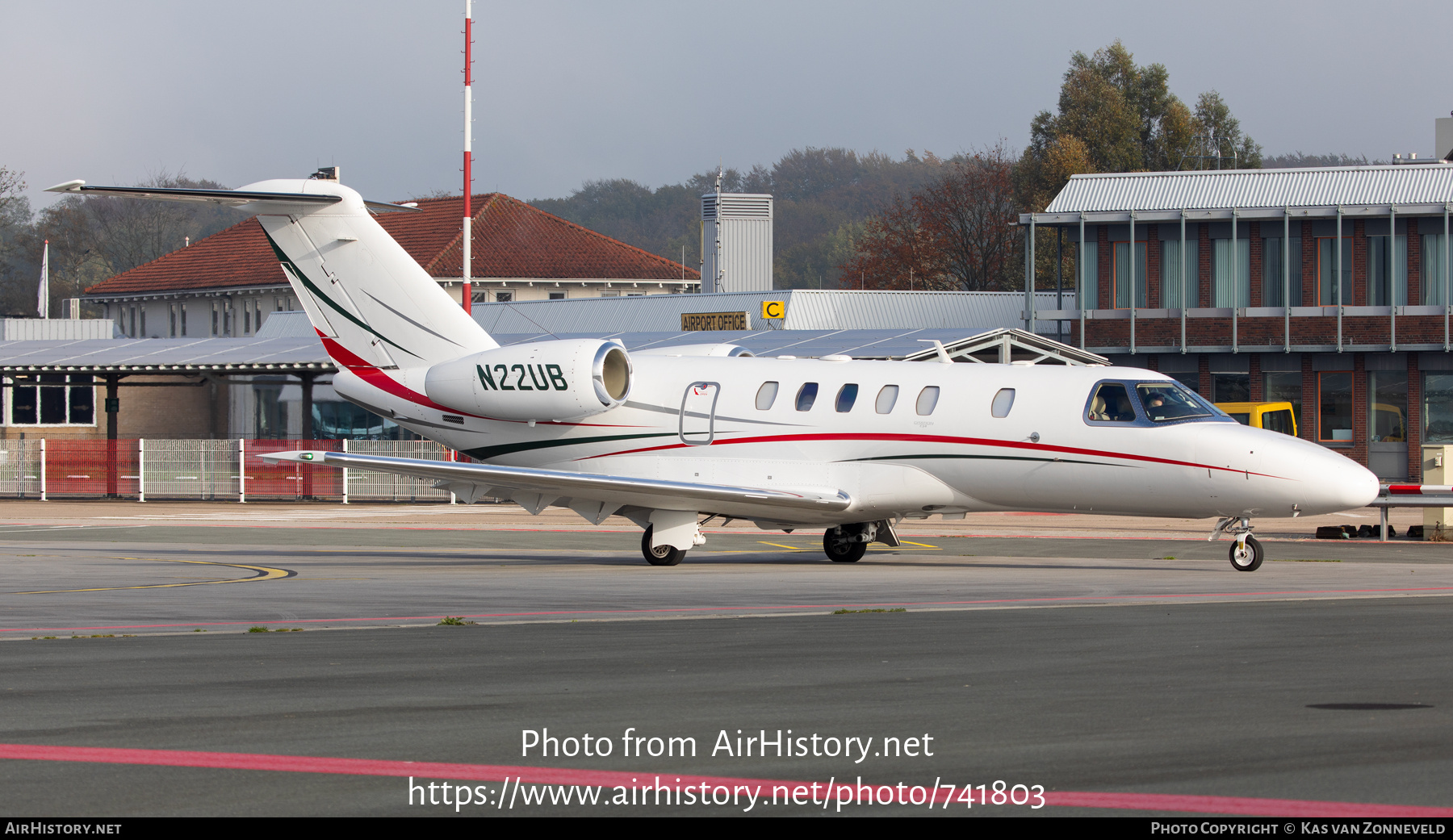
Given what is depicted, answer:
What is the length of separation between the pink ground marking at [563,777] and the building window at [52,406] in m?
51.2

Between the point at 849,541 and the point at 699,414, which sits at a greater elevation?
the point at 699,414

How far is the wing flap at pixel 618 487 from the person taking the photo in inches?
779

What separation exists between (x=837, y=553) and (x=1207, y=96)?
72619mm

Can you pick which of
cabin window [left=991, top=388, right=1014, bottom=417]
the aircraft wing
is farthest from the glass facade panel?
the aircraft wing

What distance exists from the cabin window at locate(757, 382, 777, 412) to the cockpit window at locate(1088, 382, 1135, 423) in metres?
4.50

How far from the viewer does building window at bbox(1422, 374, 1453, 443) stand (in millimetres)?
42438

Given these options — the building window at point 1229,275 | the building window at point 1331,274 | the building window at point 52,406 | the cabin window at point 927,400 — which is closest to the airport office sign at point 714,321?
the building window at point 1229,275

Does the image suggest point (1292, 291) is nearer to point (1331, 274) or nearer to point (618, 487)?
point (1331, 274)

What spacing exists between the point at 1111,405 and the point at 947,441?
217 cm

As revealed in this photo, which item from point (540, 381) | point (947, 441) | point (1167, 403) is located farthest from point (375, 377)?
→ point (1167, 403)

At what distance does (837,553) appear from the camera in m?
21.7

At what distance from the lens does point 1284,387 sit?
44281 mm

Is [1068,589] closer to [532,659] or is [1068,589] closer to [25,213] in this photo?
[532,659]

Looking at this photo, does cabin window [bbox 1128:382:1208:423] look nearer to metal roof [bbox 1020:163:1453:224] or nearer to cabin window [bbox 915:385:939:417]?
cabin window [bbox 915:385:939:417]
